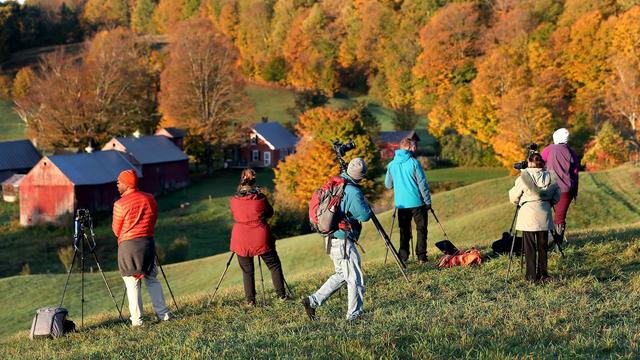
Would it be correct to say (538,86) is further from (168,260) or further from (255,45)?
(255,45)

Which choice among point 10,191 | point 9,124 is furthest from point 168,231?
point 9,124

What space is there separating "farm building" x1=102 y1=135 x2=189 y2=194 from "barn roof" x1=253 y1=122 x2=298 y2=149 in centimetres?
1734

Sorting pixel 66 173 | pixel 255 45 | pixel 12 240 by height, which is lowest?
pixel 12 240

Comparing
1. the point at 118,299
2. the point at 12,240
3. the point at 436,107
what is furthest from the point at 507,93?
the point at 118,299

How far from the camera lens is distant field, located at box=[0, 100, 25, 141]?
97.2 meters

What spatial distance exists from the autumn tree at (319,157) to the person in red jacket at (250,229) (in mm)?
37990

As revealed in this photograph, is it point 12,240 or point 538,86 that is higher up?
point 538,86

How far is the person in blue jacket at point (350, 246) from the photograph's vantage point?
34.1 ft

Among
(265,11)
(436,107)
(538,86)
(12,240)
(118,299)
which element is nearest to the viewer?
(118,299)

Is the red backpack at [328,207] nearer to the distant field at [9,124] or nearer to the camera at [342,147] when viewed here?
the camera at [342,147]

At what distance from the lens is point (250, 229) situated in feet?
41.9

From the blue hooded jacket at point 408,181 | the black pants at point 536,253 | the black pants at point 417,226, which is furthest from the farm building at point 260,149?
the black pants at point 536,253

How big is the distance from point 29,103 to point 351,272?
79326mm

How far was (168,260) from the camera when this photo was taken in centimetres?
4159
